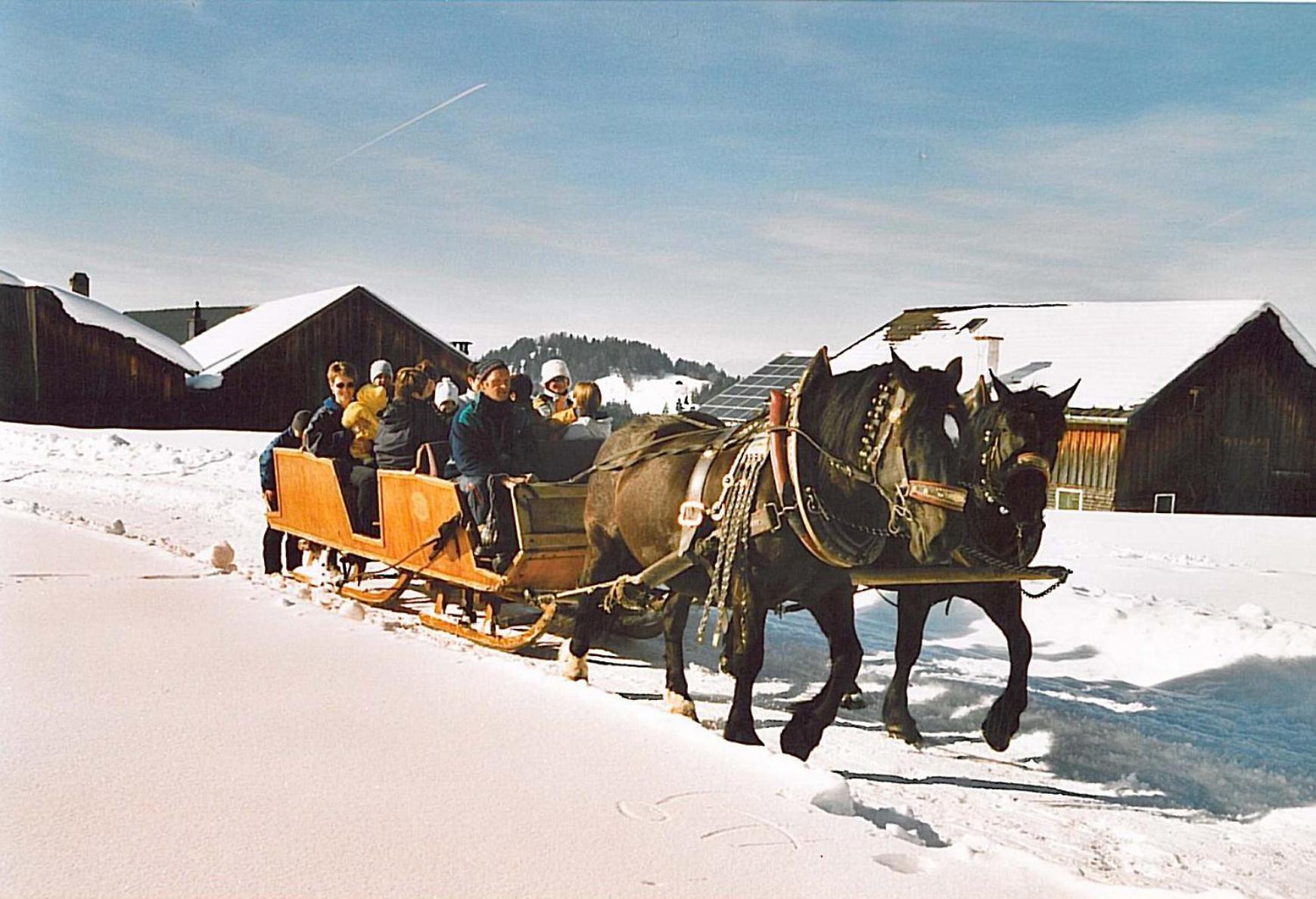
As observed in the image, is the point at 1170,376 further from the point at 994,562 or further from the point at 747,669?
the point at 747,669

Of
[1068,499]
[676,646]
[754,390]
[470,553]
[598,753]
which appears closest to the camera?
[598,753]

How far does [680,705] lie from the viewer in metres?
4.45

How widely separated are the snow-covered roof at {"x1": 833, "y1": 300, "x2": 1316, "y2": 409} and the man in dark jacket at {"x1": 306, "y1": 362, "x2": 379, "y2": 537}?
306cm

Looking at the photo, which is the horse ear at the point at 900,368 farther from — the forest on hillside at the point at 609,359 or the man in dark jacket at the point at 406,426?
the man in dark jacket at the point at 406,426

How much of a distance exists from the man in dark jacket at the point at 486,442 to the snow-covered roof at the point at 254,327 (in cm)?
43

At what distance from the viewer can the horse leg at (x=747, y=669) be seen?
3.74 m

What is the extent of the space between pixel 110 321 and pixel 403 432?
2.34 m

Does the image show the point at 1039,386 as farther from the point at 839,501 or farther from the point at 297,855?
the point at 297,855

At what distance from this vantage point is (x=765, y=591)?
12.8ft

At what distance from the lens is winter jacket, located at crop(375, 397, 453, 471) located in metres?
6.00

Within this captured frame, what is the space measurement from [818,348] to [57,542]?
3568 mm

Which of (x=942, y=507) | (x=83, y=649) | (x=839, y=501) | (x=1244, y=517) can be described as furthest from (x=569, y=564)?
(x=1244, y=517)

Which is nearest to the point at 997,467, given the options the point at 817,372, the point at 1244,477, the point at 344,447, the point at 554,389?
the point at 817,372

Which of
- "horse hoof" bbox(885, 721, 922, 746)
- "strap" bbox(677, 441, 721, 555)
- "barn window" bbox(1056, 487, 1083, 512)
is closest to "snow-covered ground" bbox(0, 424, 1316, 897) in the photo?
"horse hoof" bbox(885, 721, 922, 746)
